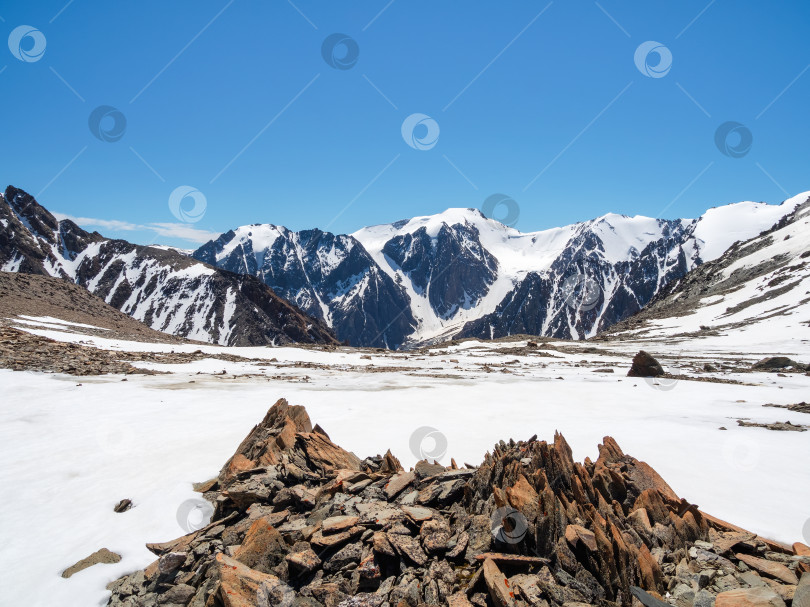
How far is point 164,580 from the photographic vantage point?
5902 millimetres

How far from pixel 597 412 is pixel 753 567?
11.4 m

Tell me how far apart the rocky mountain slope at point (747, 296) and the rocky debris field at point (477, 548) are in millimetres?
60613

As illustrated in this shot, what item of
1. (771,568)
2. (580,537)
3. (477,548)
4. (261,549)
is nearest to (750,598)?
(771,568)

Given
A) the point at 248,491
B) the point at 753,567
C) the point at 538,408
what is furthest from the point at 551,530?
the point at 538,408

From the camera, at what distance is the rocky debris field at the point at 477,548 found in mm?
4766

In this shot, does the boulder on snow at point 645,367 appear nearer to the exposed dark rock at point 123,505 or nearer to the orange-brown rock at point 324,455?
the orange-brown rock at point 324,455

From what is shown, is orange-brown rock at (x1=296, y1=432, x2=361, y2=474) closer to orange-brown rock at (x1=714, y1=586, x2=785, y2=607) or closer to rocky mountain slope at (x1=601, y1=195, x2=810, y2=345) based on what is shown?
orange-brown rock at (x1=714, y1=586, x2=785, y2=607)

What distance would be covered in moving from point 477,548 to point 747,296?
365 feet

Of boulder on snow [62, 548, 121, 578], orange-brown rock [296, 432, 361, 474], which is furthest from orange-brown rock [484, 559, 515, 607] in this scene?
boulder on snow [62, 548, 121, 578]

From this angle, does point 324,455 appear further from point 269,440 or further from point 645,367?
point 645,367

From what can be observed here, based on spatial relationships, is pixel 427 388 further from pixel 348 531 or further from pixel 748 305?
pixel 748 305

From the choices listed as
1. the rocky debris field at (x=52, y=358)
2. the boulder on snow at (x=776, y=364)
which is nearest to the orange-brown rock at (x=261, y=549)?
the rocky debris field at (x=52, y=358)

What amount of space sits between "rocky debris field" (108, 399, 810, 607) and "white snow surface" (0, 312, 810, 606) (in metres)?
1.41

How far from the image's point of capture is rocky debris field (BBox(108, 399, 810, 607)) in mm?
4766
